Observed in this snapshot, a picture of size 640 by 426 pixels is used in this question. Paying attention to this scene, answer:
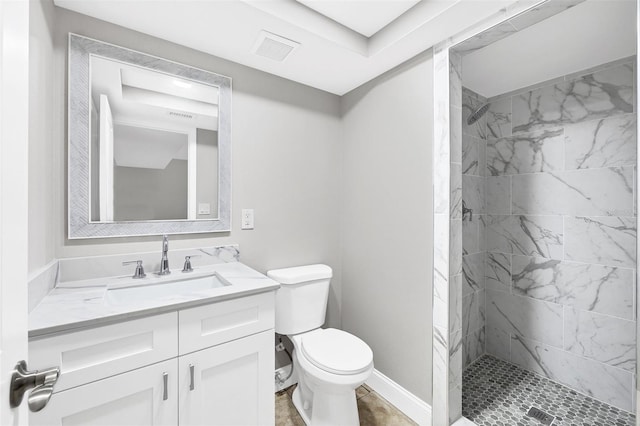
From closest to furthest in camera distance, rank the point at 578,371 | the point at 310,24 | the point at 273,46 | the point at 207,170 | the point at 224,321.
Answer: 1. the point at 224,321
2. the point at 310,24
3. the point at 273,46
4. the point at 207,170
5. the point at 578,371

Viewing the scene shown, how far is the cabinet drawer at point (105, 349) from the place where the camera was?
894mm

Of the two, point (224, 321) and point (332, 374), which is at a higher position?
point (224, 321)

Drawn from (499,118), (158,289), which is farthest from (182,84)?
(499,118)

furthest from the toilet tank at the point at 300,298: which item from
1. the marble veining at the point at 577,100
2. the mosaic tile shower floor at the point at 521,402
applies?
the marble veining at the point at 577,100

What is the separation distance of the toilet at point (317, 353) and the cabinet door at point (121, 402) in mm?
663

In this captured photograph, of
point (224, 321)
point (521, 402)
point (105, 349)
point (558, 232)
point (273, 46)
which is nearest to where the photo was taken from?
point (105, 349)

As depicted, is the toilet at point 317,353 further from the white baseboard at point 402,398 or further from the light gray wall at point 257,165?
the white baseboard at point 402,398

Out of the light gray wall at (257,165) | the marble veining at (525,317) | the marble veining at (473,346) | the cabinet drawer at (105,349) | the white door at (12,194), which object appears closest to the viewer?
the white door at (12,194)

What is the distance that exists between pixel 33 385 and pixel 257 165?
150 centimetres

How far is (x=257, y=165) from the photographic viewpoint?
187 cm

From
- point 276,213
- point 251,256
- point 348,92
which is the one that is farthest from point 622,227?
point 251,256

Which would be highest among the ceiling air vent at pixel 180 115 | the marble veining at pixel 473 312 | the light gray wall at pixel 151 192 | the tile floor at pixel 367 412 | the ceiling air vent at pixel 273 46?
the ceiling air vent at pixel 273 46

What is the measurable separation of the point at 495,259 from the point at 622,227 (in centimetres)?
80

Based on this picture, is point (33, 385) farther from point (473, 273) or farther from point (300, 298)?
point (473, 273)
